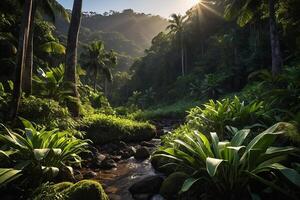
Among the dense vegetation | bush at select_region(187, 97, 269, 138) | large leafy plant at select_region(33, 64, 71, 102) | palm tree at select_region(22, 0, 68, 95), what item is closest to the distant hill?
the dense vegetation

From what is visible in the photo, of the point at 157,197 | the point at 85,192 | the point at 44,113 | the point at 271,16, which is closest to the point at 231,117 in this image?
the point at 157,197

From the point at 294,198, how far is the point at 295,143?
1.38 m

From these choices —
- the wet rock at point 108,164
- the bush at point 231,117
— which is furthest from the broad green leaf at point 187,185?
the wet rock at point 108,164

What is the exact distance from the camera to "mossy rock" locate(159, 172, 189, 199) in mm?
6227

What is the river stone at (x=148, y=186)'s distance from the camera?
677 centimetres

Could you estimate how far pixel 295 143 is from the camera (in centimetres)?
543

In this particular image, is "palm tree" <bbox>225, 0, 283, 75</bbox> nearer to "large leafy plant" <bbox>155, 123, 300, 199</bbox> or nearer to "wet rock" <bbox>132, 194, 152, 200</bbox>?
"large leafy plant" <bbox>155, 123, 300, 199</bbox>

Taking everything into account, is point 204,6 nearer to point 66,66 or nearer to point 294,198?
point 66,66

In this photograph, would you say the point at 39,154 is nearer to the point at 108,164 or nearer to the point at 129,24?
the point at 108,164

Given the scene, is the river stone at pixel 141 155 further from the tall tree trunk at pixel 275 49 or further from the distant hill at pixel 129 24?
the distant hill at pixel 129 24

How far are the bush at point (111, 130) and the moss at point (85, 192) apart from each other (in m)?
7.55

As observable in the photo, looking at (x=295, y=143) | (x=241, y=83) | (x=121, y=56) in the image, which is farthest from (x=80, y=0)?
(x=121, y=56)

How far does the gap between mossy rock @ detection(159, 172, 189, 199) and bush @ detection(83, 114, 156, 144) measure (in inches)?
286

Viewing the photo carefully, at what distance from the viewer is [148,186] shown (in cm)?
682
